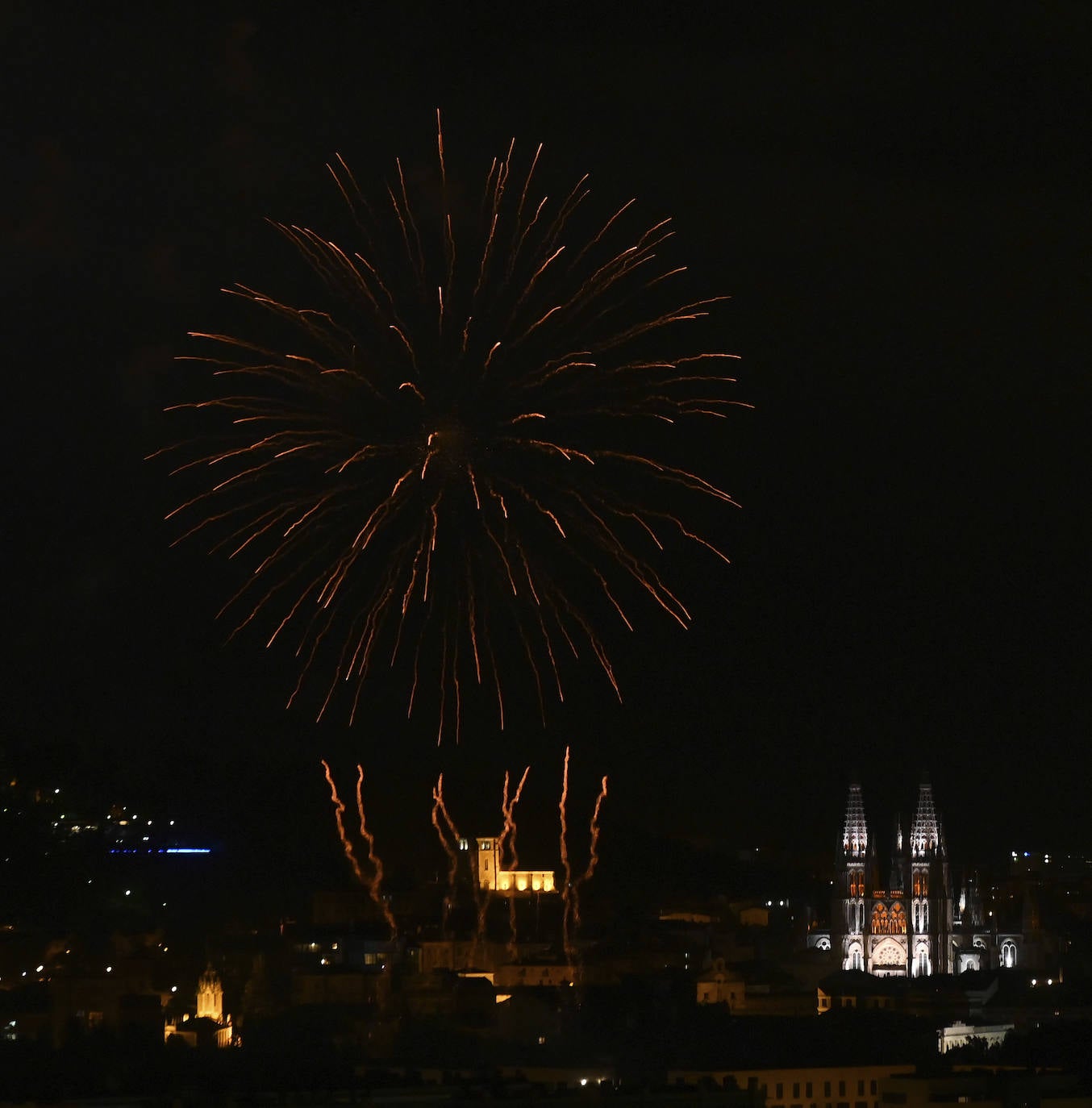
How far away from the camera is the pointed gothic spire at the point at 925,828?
10275cm

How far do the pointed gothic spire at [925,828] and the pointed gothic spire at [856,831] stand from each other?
1833 millimetres

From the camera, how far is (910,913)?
100938 millimetres

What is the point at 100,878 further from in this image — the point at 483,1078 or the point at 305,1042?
the point at 483,1078

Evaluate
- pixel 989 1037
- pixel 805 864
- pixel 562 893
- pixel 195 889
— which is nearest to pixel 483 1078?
pixel 989 1037

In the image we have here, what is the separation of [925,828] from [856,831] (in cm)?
264

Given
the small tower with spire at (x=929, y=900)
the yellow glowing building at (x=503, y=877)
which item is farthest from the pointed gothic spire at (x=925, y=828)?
the yellow glowing building at (x=503, y=877)

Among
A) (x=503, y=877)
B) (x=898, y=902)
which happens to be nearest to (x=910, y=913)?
(x=898, y=902)

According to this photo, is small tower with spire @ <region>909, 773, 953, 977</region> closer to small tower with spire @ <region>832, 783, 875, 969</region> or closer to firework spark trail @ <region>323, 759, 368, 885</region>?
small tower with spire @ <region>832, 783, 875, 969</region>

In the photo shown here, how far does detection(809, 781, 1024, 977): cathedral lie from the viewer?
3905 inches

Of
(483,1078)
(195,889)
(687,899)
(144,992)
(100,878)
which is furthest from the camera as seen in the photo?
(687,899)

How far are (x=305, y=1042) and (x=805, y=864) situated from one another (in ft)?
235

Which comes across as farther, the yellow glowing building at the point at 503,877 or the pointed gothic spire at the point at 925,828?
the pointed gothic spire at the point at 925,828

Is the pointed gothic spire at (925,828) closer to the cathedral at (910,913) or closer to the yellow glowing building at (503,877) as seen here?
the cathedral at (910,913)

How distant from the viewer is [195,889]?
6844 cm
